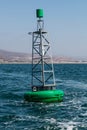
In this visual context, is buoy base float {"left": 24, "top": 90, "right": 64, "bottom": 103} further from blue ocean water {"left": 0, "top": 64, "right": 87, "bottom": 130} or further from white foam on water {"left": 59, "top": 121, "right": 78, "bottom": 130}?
white foam on water {"left": 59, "top": 121, "right": 78, "bottom": 130}

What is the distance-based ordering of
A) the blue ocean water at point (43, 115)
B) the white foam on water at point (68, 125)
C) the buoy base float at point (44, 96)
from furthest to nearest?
1. the buoy base float at point (44, 96)
2. the blue ocean water at point (43, 115)
3. the white foam on water at point (68, 125)

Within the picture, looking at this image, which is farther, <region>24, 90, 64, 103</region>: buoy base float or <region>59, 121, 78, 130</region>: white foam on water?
<region>24, 90, 64, 103</region>: buoy base float

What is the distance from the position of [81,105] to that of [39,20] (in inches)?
538

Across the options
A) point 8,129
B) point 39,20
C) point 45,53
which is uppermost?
point 39,20

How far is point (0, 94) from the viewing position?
67750mm

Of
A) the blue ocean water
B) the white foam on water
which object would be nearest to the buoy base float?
the blue ocean water

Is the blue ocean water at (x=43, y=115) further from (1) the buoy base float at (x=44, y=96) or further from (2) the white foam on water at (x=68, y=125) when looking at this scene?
(1) the buoy base float at (x=44, y=96)

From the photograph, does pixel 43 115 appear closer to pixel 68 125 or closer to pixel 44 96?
pixel 68 125

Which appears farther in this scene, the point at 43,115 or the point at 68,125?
the point at 43,115

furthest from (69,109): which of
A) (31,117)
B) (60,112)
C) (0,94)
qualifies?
(0,94)

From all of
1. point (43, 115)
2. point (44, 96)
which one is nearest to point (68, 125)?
point (43, 115)

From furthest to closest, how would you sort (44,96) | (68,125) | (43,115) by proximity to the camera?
(44,96)
(43,115)
(68,125)

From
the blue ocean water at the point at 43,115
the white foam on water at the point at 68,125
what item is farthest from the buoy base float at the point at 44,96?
the white foam on water at the point at 68,125

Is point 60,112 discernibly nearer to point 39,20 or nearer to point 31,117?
point 31,117
